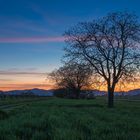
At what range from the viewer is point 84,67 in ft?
139

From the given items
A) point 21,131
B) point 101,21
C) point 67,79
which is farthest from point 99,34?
point 67,79

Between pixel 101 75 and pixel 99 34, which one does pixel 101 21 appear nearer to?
pixel 99 34

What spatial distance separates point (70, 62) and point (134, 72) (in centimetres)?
865

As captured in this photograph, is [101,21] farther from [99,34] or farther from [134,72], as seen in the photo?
[134,72]

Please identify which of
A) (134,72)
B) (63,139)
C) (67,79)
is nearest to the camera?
(63,139)

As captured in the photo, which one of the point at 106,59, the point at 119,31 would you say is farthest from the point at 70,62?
the point at 119,31

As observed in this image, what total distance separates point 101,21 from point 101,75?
7320 mm

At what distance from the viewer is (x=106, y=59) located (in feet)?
137

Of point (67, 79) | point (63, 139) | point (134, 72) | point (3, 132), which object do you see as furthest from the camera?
point (67, 79)

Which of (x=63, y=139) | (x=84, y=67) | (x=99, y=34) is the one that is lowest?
(x=63, y=139)

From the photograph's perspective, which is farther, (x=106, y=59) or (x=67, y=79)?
(x=67, y=79)

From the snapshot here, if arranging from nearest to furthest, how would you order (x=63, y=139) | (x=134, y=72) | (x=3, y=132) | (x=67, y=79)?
(x=63, y=139) → (x=3, y=132) → (x=134, y=72) → (x=67, y=79)

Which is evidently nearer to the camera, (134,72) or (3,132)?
(3,132)

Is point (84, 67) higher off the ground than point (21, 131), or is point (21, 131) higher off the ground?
point (84, 67)
